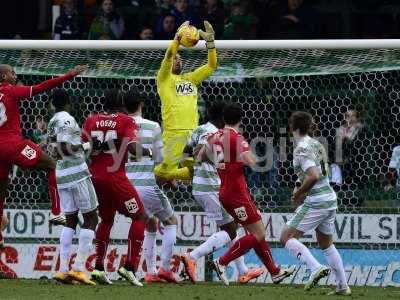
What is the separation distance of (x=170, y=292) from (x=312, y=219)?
1613mm

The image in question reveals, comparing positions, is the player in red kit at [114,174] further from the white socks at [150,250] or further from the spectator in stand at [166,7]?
the spectator in stand at [166,7]

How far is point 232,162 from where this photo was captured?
14367mm

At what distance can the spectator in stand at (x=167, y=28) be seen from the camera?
19.0 meters

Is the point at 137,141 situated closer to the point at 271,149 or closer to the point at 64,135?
the point at 64,135

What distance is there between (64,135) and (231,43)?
7.67 feet

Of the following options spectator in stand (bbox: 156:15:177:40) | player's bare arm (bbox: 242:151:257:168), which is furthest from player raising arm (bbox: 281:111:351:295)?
spectator in stand (bbox: 156:15:177:40)

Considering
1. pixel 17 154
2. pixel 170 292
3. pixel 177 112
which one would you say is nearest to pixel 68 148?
pixel 17 154

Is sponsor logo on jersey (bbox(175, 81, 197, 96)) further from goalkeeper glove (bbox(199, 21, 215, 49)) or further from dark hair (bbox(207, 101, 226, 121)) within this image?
goalkeeper glove (bbox(199, 21, 215, 49))

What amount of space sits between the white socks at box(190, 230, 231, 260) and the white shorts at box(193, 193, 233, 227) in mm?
258

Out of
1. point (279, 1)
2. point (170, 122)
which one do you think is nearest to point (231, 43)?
point (170, 122)

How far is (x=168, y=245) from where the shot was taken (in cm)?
1510

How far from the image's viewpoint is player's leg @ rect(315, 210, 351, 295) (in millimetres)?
13625

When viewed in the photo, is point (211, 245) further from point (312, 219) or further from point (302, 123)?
point (302, 123)

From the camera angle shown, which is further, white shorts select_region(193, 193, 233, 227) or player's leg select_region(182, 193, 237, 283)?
white shorts select_region(193, 193, 233, 227)
